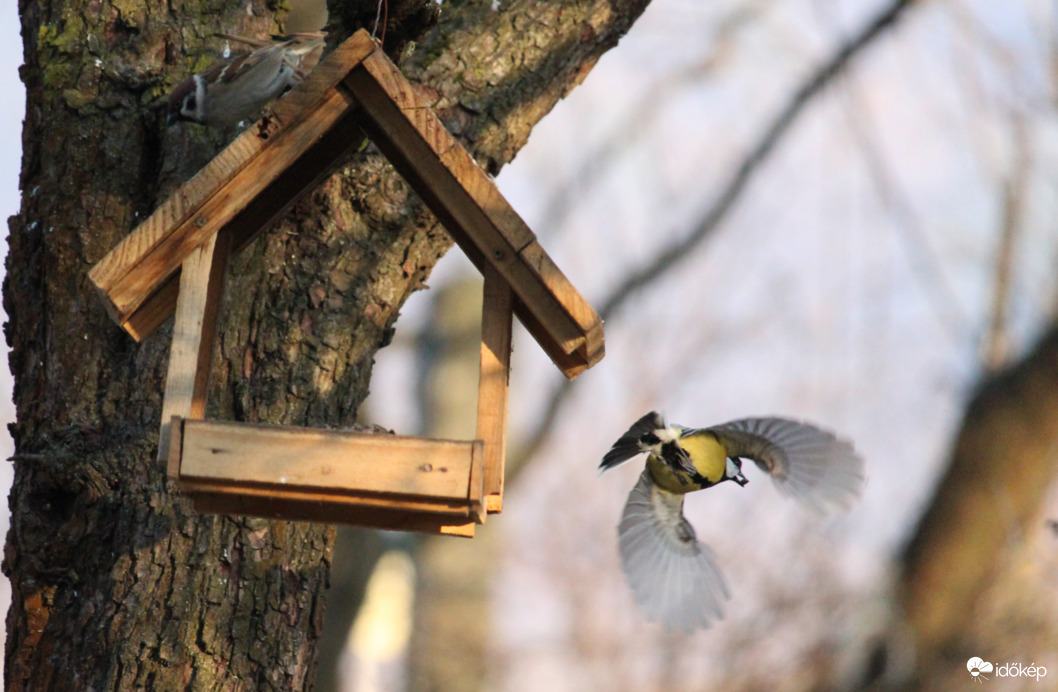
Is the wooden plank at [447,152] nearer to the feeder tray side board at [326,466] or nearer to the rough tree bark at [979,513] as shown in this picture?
the feeder tray side board at [326,466]

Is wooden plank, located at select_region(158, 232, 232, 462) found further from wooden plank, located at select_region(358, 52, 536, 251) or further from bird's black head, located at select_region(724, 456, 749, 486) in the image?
bird's black head, located at select_region(724, 456, 749, 486)

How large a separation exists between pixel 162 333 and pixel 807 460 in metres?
1.63

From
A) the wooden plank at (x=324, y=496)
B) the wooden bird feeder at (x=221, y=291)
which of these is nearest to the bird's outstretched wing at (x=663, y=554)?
the wooden bird feeder at (x=221, y=291)

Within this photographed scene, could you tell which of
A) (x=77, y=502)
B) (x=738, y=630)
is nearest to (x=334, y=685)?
(x=738, y=630)

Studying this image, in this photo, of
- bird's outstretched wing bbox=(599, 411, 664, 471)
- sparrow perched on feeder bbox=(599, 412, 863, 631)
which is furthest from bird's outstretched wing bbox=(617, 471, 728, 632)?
bird's outstretched wing bbox=(599, 411, 664, 471)

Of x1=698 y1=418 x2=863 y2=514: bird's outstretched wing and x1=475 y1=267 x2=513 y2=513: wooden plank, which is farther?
x1=698 y1=418 x2=863 y2=514: bird's outstretched wing

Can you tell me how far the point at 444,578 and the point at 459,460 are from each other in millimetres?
7028

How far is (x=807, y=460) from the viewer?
2.61 m

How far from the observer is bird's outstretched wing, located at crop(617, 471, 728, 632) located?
9.66 feet

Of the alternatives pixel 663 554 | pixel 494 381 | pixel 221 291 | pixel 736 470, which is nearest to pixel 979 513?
pixel 663 554

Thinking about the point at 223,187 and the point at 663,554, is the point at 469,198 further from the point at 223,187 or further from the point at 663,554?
the point at 663,554

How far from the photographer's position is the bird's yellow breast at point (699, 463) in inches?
111

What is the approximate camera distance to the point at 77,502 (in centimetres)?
259

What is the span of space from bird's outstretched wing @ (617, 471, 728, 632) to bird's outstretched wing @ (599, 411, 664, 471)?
38cm
